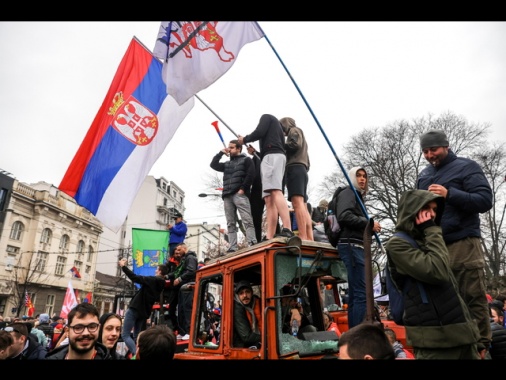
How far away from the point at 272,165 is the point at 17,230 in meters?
38.2

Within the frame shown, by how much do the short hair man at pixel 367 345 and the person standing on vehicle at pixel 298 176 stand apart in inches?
120

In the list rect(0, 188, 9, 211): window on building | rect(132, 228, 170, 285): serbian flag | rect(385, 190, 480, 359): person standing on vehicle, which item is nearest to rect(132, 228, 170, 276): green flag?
rect(132, 228, 170, 285): serbian flag

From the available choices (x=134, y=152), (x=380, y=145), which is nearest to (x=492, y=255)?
(x=380, y=145)

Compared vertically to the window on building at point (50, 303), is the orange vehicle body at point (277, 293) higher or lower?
lower

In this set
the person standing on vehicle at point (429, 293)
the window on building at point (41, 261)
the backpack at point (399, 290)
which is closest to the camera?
the person standing on vehicle at point (429, 293)

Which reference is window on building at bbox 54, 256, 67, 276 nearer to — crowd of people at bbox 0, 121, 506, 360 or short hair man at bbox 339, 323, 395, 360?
crowd of people at bbox 0, 121, 506, 360

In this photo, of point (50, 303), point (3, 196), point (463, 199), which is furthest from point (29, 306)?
point (463, 199)

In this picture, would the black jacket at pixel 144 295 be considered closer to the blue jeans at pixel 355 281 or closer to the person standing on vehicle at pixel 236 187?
the person standing on vehicle at pixel 236 187

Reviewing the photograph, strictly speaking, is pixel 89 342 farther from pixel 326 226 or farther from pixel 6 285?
pixel 6 285

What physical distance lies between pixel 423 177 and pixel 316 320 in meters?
2.22

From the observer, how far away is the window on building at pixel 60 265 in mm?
39062

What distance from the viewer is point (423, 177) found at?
350 cm

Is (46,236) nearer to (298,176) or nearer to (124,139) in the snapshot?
(124,139)

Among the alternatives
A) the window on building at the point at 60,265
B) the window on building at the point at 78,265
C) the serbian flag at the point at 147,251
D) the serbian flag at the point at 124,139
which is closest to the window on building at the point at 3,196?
the window on building at the point at 60,265
